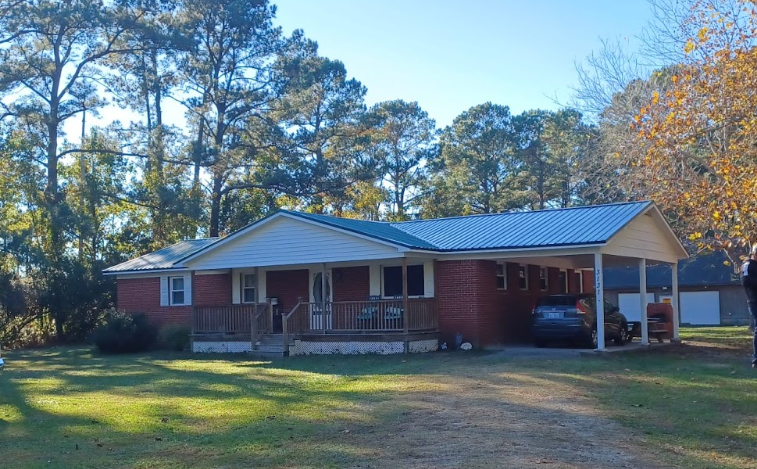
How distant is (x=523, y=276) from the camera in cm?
2606

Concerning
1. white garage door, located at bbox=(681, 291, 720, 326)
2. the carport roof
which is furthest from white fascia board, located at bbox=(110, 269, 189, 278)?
white garage door, located at bbox=(681, 291, 720, 326)

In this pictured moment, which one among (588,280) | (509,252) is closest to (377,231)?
(509,252)

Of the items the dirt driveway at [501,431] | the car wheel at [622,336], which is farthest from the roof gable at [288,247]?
the dirt driveway at [501,431]

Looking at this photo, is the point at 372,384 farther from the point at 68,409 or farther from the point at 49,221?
the point at 49,221

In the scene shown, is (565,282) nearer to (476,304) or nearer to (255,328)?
(476,304)

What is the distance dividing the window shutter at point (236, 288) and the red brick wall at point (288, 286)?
3.64 feet

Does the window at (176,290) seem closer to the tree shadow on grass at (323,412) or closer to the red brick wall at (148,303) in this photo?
the red brick wall at (148,303)

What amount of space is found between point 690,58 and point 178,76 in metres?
30.0

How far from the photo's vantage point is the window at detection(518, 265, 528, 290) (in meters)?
25.8

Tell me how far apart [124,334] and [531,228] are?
46.2ft

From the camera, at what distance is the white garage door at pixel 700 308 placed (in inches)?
1837

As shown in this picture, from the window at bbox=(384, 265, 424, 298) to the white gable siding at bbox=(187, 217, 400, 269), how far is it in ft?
6.91

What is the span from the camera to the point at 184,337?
1098 inches

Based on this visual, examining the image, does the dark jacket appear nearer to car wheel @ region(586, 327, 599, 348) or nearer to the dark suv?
the dark suv
